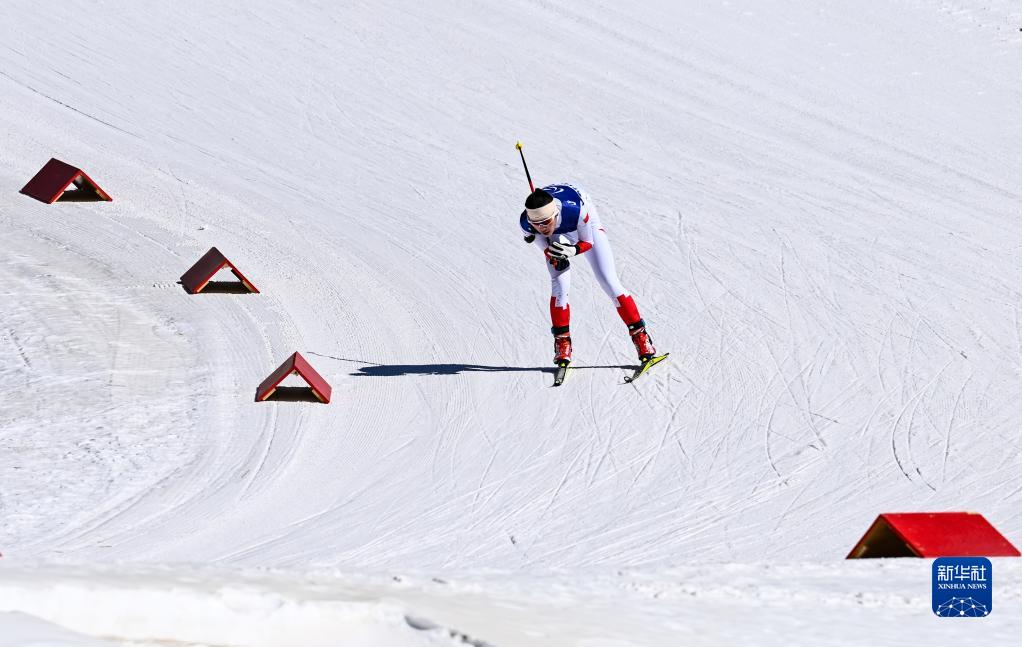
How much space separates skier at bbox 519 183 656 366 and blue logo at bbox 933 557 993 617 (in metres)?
3.92

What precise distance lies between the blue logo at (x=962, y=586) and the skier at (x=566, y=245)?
12.9ft

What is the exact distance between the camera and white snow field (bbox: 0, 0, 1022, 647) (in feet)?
23.2

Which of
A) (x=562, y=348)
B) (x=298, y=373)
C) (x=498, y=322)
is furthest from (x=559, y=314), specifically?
(x=298, y=373)

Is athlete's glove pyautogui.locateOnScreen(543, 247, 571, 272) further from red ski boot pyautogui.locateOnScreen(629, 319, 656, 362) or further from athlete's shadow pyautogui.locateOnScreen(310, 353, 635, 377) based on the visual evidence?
athlete's shadow pyautogui.locateOnScreen(310, 353, 635, 377)

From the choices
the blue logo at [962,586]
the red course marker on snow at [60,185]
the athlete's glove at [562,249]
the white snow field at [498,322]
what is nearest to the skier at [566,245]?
the athlete's glove at [562,249]

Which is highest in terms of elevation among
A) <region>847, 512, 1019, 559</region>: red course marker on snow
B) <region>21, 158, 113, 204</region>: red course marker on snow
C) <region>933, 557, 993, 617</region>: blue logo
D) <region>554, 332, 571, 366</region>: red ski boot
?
<region>21, 158, 113, 204</region>: red course marker on snow

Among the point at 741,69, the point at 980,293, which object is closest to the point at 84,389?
the point at 980,293

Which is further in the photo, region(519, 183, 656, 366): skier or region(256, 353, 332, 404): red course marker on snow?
region(256, 353, 332, 404): red course marker on snow

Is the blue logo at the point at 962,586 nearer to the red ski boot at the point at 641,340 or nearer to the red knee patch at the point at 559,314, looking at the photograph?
the red ski boot at the point at 641,340

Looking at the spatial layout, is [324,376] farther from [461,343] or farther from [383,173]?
[383,173]

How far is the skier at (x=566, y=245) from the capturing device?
34.9ft

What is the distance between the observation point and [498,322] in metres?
12.6

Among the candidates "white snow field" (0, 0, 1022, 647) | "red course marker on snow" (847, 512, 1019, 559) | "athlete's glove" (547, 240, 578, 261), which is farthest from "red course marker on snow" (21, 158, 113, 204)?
"red course marker on snow" (847, 512, 1019, 559)

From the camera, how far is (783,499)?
367 inches
